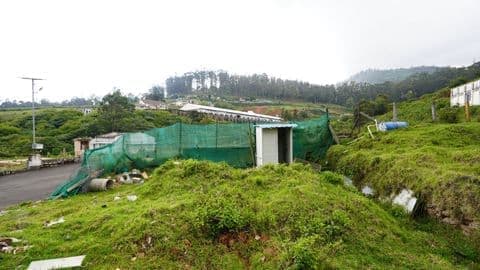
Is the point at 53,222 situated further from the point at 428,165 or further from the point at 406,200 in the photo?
the point at 428,165

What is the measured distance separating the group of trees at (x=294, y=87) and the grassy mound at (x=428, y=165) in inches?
1779

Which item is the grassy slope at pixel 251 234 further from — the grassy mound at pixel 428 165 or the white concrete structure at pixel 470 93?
the white concrete structure at pixel 470 93

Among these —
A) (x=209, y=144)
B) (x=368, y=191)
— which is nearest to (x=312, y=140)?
(x=209, y=144)

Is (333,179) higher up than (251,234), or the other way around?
(333,179)

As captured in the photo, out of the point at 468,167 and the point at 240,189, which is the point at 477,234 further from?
the point at 240,189

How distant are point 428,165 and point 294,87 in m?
76.7

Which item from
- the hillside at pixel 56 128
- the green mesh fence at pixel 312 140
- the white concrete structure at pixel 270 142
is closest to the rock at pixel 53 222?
the white concrete structure at pixel 270 142

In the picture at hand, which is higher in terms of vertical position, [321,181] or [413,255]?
[321,181]

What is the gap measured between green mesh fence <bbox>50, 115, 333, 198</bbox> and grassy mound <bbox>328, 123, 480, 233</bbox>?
1.11 meters

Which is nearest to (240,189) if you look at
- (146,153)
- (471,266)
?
(471,266)

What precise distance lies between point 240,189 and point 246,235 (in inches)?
61.6

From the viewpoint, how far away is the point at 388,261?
167 inches

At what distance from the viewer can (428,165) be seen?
6473mm

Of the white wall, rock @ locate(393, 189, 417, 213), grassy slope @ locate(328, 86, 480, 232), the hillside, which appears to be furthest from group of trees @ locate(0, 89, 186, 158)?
rock @ locate(393, 189, 417, 213)
